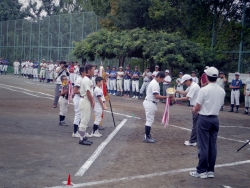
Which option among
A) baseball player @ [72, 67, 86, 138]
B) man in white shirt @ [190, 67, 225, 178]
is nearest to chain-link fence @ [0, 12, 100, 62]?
baseball player @ [72, 67, 86, 138]

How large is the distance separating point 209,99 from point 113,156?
2888 millimetres

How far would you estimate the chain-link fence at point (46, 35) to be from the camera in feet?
133

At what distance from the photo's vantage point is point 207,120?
8.42 meters

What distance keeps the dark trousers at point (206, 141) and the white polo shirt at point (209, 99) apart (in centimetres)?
14

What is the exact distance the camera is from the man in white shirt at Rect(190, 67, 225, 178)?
840 cm

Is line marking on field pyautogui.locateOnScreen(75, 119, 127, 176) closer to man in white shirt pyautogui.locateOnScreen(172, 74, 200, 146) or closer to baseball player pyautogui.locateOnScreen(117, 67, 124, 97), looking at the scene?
man in white shirt pyautogui.locateOnScreen(172, 74, 200, 146)

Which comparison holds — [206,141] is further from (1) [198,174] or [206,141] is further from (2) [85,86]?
(2) [85,86]

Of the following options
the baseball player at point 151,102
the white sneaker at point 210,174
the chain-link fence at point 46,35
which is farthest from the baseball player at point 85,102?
the chain-link fence at point 46,35

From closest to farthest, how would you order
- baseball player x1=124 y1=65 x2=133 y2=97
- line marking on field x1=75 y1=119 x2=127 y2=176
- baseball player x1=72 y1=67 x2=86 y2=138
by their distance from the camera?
1. line marking on field x1=75 y1=119 x2=127 y2=176
2. baseball player x1=72 y1=67 x2=86 y2=138
3. baseball player x1=124 y1=65 x2=133 y2=97

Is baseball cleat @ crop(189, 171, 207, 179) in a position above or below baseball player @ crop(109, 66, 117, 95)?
below

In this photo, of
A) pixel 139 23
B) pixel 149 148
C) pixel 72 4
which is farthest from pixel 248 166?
pixel 72 4

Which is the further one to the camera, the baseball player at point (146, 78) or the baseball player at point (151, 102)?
the baseball player at point (146, 78)

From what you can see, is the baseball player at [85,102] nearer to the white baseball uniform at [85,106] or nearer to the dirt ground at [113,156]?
the white baseball uniform at [85,106]

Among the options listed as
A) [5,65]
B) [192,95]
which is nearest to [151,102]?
[192,95]
